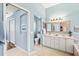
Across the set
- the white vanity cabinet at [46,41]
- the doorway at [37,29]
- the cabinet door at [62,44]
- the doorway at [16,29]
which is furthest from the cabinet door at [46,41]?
the doorway at [16,29]

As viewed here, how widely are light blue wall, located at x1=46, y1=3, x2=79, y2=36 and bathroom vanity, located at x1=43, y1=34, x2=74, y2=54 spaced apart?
0.18 meters

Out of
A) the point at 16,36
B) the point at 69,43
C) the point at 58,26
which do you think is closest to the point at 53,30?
the point at 58,26

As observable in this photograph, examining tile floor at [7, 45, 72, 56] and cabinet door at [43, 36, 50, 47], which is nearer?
tile floor at [7, 45, 72, 56]

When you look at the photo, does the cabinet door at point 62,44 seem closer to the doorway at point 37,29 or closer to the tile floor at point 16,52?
the doorway at point 37,29

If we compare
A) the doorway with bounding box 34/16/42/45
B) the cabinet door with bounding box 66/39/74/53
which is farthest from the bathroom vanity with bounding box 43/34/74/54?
the doorway with bounding box 34/16/42/45

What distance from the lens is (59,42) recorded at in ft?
5.66

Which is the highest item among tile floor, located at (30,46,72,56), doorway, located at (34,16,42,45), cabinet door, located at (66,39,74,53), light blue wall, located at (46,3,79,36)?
light blue wall, located at (46,3,79,36)

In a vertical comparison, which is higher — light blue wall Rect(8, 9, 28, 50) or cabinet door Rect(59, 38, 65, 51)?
light blue wall Rect(8, 9, 28, 50)

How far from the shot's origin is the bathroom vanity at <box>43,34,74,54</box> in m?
1.67

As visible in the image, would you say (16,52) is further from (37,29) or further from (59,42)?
(59,42)

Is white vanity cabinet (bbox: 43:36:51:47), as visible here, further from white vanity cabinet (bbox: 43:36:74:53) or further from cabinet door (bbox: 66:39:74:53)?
cabinet door (bbox: 66:39:74:53)

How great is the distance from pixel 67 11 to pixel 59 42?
611mm

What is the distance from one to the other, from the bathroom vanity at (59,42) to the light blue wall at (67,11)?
18 cm

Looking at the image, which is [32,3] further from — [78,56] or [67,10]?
[78,56]
